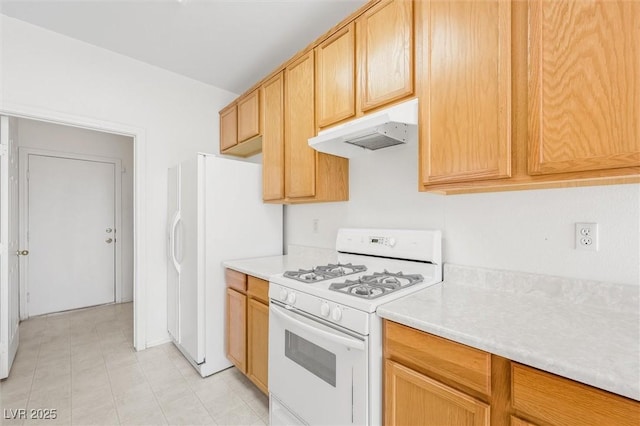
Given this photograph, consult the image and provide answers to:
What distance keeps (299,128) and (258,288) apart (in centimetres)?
114

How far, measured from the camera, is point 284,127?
223cm

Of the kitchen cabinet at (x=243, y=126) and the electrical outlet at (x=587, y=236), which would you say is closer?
the electrical outlet at (x=587, y=236)

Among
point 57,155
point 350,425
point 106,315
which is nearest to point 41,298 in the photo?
point 106,315

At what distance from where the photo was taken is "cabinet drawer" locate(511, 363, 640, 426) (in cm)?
68

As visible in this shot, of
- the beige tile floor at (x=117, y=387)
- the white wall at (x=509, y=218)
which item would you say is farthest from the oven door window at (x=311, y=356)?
the white wall at (x=509, y=218)

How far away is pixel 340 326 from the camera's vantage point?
1.27 metres

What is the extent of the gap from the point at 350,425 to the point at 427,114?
4.62 feet

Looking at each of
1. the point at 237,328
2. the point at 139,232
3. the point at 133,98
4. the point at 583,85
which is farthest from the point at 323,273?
the point at 133,98

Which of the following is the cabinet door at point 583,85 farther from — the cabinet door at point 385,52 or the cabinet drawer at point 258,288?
the cabinet drawer at point 258,288

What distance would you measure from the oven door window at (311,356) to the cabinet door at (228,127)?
2.03m

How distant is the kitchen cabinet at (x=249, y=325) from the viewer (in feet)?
6.12

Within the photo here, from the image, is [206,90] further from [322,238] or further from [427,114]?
[427,114]

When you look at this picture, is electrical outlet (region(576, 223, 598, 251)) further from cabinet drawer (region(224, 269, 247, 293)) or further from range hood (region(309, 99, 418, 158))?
cabinet drawer (region(224, 269, 247, 293))

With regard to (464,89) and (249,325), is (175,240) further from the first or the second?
(464,89)
